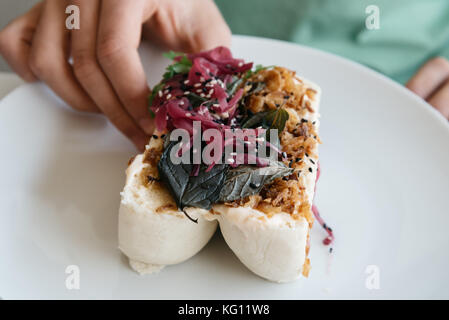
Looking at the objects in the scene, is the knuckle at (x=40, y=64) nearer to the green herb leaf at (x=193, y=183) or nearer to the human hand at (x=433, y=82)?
the green herb leaf at (x=193, y=183)

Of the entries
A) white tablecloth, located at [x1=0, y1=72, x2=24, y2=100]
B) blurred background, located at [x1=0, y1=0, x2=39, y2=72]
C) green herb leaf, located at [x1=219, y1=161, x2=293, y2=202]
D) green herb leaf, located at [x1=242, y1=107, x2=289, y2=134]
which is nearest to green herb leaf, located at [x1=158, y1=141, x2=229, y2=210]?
green herb leaf, located at [x1=219, y1=161, x2=293, y2=202]

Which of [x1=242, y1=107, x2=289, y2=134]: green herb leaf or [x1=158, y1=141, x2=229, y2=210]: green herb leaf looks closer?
[x1=158, y1=141, x2=229, y2=210]: green herb leaf

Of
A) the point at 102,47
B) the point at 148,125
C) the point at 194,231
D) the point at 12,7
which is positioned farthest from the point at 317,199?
the point at 12,7

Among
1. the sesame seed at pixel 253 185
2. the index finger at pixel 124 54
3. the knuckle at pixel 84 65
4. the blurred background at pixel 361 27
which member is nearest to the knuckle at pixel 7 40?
the knuckle at pixel 84 65

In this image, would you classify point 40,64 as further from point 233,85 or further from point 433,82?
point 433,82

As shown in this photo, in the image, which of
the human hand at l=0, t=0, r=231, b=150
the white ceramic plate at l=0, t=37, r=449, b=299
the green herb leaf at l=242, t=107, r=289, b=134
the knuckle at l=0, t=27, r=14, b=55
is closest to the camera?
the white ceramic plate at l=0, t=37, r=449, b=299

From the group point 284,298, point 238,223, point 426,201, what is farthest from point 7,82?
point 426,201

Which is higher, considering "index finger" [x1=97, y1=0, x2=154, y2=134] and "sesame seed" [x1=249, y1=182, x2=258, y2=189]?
"index finger" [x1=97, y1=0, x2=154, y2=134]

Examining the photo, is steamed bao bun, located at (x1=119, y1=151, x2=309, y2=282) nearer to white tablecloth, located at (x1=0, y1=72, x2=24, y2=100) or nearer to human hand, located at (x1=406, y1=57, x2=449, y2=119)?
white tablecloth, located at (x1=0, y1=72, x2=24, y2=100)
